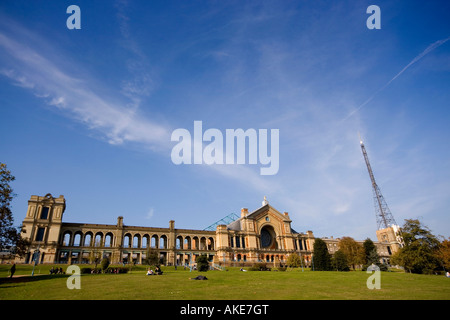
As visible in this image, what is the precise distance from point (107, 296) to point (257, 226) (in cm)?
6027

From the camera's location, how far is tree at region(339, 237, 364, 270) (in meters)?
62.9

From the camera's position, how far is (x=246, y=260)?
67375mm

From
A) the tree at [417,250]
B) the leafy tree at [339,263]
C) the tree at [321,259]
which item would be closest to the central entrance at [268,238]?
the tree at [321,259]

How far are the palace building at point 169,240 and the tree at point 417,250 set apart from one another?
27327mm

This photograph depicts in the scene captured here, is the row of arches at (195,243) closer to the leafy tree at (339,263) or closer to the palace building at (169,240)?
the palace building at (169,240)

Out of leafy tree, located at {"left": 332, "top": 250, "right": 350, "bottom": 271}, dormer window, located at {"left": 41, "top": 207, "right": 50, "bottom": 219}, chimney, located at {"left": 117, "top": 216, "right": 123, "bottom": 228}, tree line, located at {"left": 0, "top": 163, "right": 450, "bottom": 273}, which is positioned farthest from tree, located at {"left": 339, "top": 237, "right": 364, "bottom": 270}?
dormer window, located at {"left": 41, "top": 207, "right": 50, "bottom": 219}

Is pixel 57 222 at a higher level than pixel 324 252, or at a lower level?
higher

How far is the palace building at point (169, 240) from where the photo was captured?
55.2m

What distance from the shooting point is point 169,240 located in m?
67.7

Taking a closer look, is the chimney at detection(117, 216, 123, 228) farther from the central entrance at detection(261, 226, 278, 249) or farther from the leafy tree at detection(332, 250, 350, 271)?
the leafy tree at detection(332, 250, 350, 271)

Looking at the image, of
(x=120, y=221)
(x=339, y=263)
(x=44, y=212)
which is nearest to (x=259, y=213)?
(x=339, y=263)

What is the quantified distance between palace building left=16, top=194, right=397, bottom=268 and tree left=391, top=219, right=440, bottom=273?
27.3 m
